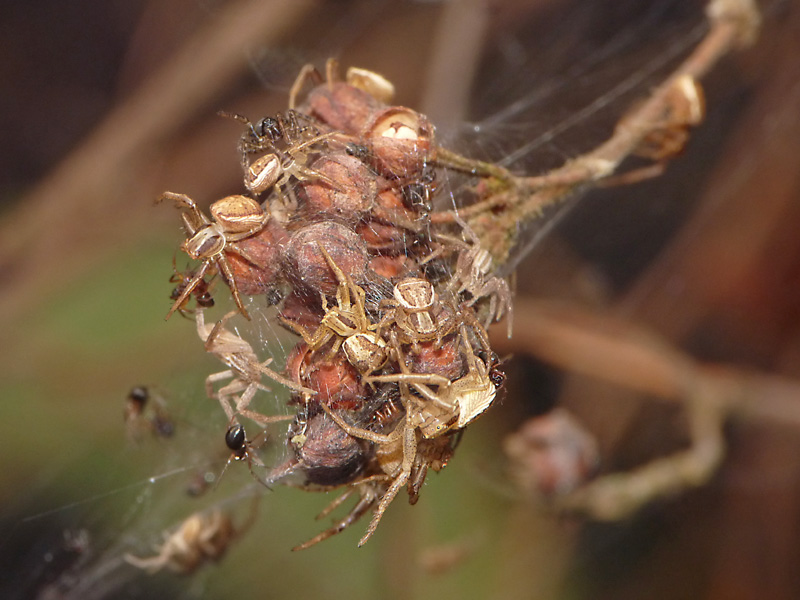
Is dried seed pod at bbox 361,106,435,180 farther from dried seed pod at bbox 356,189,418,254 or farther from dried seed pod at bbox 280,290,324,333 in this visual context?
dried seed pod at bbox 280,290,324,333

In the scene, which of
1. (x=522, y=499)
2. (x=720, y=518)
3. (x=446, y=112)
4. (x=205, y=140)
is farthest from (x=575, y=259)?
(x=205, y=140)

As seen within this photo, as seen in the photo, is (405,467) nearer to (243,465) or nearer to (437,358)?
(437,358)

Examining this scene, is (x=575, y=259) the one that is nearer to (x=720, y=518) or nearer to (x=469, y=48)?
(x=469, y=48)

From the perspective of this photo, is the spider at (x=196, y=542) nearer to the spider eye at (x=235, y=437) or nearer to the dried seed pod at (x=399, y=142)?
the spider eye at (x=235, y=437)

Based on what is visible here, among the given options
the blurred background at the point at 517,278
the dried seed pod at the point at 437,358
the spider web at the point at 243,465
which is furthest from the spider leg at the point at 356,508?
the blurred background at the point at 517,278

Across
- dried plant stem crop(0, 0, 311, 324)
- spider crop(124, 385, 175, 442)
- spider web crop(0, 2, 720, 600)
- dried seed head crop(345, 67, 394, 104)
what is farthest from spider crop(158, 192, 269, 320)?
dried plant stem crop(0, 0, 311, 324)

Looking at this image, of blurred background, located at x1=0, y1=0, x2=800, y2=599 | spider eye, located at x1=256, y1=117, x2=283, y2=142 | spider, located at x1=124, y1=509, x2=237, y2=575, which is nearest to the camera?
spider eye, located at x1=256, y1=117, x2=283, y2=142
